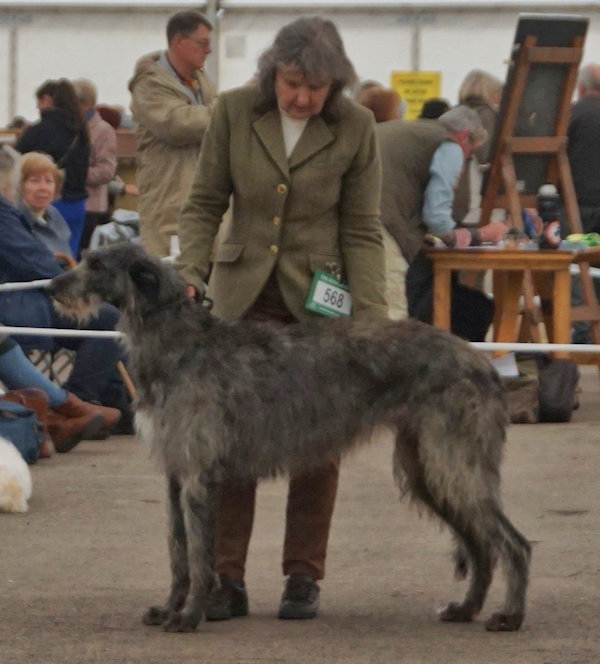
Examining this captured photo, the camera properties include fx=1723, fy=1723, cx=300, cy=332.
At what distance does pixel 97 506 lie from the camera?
25.2 feet

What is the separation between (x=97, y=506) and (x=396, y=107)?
471 cm

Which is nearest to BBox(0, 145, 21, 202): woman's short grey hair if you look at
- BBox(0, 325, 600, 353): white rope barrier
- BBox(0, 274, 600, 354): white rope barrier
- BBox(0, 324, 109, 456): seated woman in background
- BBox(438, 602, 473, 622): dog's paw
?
BBox(0, 274, 600, 354): white rope barrier

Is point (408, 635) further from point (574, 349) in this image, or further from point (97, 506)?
point (574, 349)

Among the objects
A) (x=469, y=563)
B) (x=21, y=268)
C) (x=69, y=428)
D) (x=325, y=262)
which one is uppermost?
(x=325, y=262)

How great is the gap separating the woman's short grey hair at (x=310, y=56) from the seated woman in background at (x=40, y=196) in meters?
4.61

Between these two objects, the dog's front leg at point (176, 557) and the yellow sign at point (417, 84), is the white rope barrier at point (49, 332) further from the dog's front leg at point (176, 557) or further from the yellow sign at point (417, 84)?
the yellow sign at point (417, 84)

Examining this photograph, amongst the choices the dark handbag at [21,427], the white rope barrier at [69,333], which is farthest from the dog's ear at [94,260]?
the white rope barrier at [69,333]

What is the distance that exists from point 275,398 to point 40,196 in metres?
5.01

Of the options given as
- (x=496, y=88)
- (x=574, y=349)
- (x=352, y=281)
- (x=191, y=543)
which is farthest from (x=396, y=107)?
(x=191, y=543)

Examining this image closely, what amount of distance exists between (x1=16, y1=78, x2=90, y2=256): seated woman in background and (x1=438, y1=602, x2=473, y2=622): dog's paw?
327 inches

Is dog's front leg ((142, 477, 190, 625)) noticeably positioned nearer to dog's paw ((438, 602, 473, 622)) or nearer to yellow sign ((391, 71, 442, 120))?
dog's paw ((438, 602, 473, 622))

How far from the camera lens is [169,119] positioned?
10.7 metres

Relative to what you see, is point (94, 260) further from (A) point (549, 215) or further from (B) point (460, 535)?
(A) point (549, 215)

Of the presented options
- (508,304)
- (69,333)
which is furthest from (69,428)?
(508,304)
